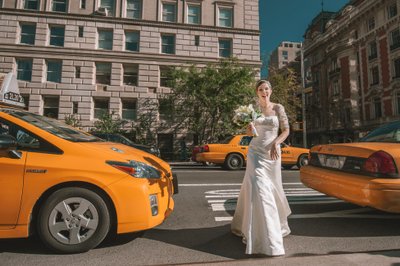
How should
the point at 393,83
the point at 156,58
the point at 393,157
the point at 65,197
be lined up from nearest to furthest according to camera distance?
the point at 65,197, the point at 393,157, the point at 156,58, the point at 393,83

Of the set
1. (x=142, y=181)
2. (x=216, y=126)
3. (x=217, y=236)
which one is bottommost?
(x=217, y=236)

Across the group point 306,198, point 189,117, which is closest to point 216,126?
point 189,117

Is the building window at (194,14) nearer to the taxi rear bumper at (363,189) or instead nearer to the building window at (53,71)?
the building window at (53,71)

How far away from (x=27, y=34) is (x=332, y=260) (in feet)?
86.5

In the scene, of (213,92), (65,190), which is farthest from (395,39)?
(65,190)

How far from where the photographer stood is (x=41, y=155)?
3.13m

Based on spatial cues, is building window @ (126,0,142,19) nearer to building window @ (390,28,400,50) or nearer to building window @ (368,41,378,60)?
building window @ (390,28,400,50)

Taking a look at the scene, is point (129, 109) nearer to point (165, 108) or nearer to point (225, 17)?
point (165, 108)

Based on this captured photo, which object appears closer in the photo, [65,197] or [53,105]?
A: [65,197]

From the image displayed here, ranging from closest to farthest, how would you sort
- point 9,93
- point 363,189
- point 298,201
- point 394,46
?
point 363,189 < point 9,93 < point 298,201 < point 394,46

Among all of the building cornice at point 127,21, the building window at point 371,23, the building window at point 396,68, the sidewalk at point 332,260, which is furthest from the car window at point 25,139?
the building window at point 371,23

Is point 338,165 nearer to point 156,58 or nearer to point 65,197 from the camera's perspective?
point 65,197

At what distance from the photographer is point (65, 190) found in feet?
10.1

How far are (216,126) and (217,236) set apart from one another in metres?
17.8
